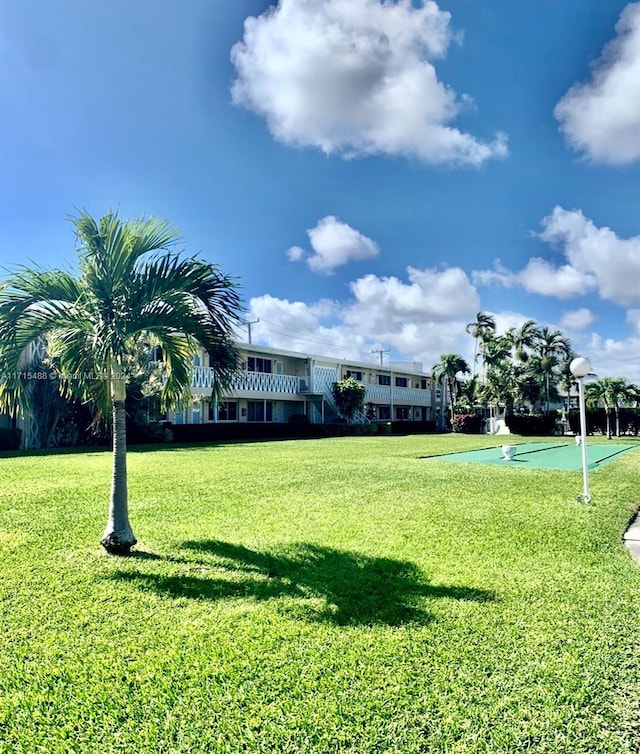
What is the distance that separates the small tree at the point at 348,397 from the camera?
34.4 meters

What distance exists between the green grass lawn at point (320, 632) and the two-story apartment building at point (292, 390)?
18.2m

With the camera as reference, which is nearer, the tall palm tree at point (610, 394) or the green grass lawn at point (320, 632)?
the green grass lawn at point (320, 632)

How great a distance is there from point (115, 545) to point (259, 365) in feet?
90.4

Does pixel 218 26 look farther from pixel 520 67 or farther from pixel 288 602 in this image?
pixel 288 602

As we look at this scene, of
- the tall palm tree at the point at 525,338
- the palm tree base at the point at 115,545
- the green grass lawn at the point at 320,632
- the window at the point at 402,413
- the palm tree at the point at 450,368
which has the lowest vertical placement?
the green grass lawn at the point at 320,632

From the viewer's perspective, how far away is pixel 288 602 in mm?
4281

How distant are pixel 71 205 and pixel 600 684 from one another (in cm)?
682

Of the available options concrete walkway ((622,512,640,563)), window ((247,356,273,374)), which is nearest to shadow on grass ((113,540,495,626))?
concrete walkway ((622,512,640,563))

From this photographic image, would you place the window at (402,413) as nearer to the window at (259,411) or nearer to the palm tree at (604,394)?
the palm tree at (604,394)

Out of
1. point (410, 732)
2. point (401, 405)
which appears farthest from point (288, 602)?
point (401, 405)

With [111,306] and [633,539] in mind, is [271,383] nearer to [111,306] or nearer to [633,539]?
[111,306]

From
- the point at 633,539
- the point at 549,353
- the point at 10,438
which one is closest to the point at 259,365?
the point at 10,438

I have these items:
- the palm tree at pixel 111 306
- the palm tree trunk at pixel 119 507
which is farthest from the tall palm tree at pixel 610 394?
the palm tree trunk at pixel 119 507

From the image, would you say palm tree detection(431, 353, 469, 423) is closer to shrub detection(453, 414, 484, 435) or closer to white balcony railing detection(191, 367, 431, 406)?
white balcony railing detection(191, 367, 431, 406)
